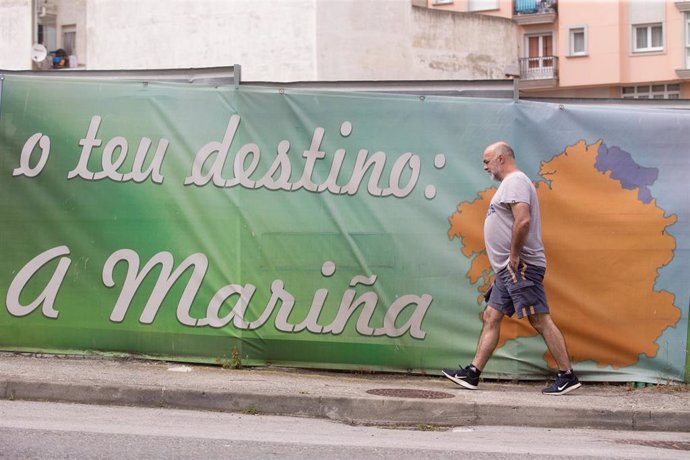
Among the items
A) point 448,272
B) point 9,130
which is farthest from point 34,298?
point 448,272

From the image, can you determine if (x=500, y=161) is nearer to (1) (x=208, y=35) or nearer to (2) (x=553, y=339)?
Result: (2) (x=553, y=339)

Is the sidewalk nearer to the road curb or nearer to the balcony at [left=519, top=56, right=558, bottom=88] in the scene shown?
the road curb

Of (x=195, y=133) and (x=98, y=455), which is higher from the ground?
(x=195, y=133)

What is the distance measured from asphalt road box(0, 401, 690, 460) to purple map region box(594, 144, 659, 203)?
200 centimetres

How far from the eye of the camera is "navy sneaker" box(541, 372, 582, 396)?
854cm

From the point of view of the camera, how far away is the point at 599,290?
8.96 m

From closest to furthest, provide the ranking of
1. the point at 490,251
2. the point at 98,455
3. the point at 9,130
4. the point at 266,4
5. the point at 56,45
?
the point at 98,455 → the point at 490,251 → the point at 9,130 → the point at 266,4 → the point at 56,45

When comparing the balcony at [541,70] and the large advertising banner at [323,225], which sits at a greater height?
the balcony at [541,70]

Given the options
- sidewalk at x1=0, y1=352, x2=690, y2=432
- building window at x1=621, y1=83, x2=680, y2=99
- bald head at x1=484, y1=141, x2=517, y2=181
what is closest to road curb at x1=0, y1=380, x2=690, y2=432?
sidewalk at x1=0, y1=352, x2=690, y2=432

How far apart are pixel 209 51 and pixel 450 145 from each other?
30.1 m

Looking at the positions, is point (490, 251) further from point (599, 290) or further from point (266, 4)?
point (266, 4)

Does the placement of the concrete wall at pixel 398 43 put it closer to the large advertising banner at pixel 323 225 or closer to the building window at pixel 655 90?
the building window at pixel 655 90

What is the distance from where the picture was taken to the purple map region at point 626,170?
8938 millimetres

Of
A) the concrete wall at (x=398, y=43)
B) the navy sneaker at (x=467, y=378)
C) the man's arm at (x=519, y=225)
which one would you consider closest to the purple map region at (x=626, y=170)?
the man's arm at (x=519, y=225)
